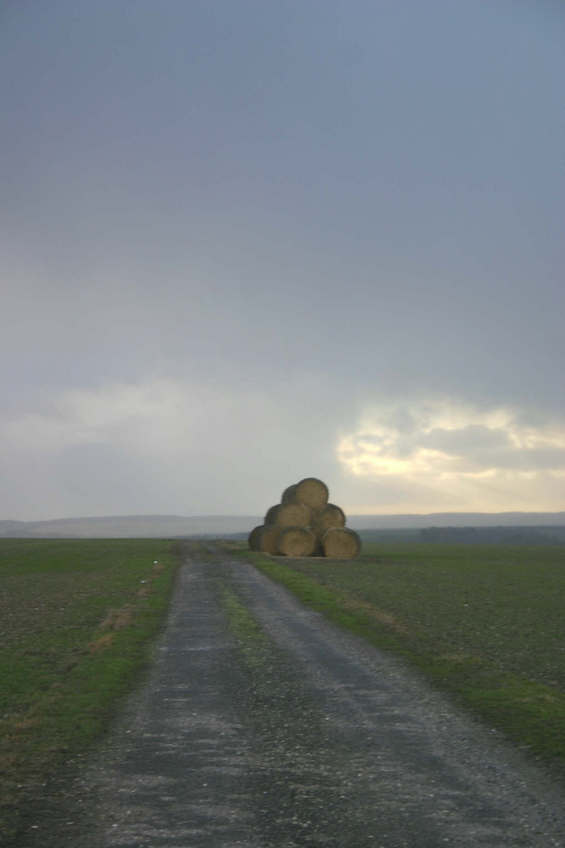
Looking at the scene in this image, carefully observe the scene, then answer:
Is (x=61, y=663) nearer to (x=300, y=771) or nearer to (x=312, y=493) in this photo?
(x=300, y=771)

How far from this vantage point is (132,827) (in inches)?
313

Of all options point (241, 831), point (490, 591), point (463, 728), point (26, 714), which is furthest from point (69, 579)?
point (241, 831)

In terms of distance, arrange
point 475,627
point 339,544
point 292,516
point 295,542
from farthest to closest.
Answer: point 292,516 < point 295,542 < point 339,544 < point 475,627

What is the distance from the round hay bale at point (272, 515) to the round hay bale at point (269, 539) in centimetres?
83

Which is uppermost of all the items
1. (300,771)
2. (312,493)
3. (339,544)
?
(312,493)

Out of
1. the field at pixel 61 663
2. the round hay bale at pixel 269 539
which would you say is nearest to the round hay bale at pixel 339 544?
the round hay bale at pixel 269 539

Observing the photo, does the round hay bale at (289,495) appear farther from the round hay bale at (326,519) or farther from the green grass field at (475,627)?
the green grass field at (475,627)

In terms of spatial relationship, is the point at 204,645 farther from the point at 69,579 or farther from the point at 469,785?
the point at 69,579

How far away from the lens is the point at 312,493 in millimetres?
58531

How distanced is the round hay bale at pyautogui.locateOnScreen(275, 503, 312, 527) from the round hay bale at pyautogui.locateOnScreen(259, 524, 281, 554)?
745 millimetres

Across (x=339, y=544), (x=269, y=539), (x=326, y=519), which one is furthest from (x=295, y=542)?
(x=326, y=519)

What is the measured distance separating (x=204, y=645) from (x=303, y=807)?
1056 centimetres

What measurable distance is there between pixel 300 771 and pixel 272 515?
47988 millimetres

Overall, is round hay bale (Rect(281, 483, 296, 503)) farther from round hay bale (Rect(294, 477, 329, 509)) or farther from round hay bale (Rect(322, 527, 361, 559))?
round hay bale (Rect(322, 527, 361, 559))
